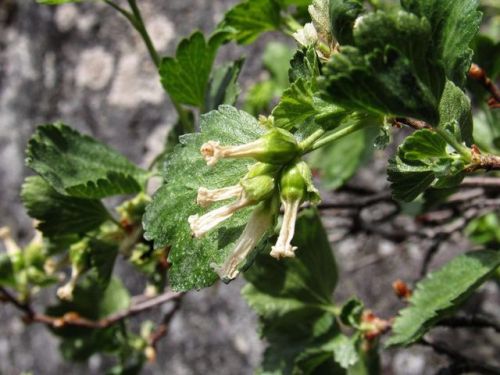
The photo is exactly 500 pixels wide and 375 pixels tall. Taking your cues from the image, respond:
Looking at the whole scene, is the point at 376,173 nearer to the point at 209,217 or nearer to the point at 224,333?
the point at 224,333

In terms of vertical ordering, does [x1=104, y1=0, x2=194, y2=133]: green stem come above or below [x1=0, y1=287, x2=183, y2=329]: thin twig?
above

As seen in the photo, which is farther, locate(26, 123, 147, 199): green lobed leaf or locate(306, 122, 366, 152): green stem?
locate(26, 123, 147, 199): green lobed leaf

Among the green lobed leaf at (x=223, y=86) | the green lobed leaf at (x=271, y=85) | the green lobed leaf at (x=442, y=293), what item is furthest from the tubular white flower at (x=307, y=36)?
the green lobed leaf at (x=271, y=85)

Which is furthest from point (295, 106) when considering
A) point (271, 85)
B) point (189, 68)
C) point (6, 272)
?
point (271, 85)

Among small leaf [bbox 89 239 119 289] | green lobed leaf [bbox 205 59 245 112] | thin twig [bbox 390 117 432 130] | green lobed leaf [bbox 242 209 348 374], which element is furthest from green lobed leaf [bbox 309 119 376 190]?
thin twig [bbox 390 117 432 130]

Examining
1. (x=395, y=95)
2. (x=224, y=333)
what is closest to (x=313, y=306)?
(x=395, y=95)

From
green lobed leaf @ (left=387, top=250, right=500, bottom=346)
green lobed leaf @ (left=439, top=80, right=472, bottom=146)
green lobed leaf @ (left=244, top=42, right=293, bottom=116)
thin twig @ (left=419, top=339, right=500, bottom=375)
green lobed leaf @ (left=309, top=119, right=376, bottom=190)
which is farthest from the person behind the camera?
green lobed leaf @ (left=244, top=42, right=293, bottom=116)

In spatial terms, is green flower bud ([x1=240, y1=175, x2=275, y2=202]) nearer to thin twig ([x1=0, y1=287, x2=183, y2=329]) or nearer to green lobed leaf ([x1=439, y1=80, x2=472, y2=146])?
green lobed leaf ([x1=439, y1=80, x2=472, y2=146])
